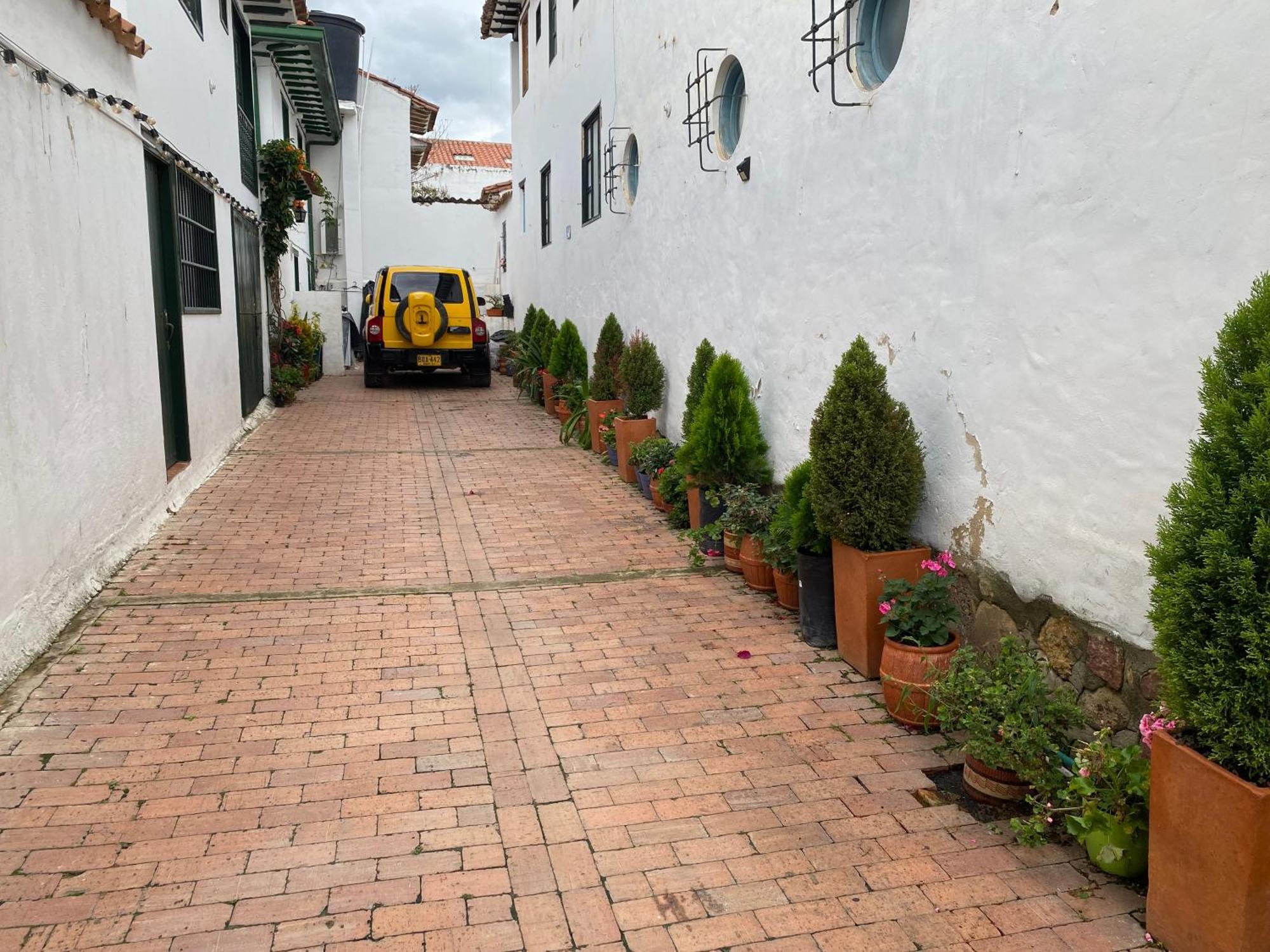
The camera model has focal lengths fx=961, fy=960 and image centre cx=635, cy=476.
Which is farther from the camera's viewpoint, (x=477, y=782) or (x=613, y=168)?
(x=613, y=168)

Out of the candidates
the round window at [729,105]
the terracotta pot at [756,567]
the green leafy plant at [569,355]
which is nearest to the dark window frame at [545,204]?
the green leafy plant at [569,355]

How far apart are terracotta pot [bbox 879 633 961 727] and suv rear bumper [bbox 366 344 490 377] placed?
1279 centimetres

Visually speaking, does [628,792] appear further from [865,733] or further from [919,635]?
[919,635]

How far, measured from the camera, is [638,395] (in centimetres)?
880

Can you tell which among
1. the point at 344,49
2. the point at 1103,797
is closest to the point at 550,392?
the point at 1103,797

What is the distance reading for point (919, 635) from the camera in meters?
3.90

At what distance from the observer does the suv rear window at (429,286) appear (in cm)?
1611

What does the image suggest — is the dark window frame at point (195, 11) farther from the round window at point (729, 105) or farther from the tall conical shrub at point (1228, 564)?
the tall conical shrub at point (1228, 564)

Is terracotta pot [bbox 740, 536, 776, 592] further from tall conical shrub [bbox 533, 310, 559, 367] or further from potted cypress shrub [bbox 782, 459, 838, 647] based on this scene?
tall conical shrub [bbox 533, 310, 559, 367]

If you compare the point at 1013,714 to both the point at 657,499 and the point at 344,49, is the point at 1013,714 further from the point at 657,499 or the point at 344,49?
the point at 344,49

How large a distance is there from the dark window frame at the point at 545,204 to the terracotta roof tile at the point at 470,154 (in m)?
15.9

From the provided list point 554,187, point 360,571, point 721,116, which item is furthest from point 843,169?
point 554,187

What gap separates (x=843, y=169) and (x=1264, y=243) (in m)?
2.66

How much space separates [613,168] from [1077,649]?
26.6 ft
